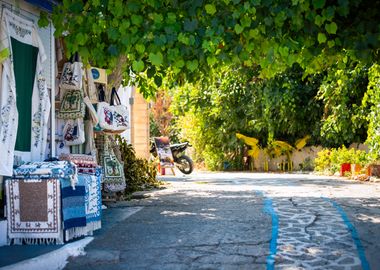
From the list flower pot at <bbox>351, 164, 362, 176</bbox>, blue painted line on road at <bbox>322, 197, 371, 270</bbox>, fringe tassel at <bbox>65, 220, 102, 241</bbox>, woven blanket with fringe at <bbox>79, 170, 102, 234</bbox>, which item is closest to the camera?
blue painted line on road at <bbox>322, 197, 371, 270</bbox>

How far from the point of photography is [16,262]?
4.72m

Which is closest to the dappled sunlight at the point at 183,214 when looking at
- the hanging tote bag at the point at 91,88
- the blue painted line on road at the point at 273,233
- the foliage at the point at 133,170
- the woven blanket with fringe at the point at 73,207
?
the blue painted line on road at the point at 273,233

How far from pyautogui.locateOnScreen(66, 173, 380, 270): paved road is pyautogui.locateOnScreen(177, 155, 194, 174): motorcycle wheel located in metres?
8.70

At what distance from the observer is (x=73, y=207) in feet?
18.7

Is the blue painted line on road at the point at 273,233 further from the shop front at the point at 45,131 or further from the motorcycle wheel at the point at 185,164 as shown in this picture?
the motorcycle wheel at the point at 185,164

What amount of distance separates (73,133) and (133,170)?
3773 mm

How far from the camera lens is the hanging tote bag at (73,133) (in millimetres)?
7719

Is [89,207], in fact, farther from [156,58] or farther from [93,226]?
[156,58]

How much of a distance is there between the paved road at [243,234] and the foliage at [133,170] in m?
1.49

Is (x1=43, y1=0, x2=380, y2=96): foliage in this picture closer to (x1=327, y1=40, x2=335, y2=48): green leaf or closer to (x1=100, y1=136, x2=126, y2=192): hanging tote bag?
(x1=327, y1=40, x2=335, y2=48): green leaf

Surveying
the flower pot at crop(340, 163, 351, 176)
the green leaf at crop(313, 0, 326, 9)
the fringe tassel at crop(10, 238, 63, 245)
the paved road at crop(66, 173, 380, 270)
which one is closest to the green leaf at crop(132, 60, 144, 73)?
the green leaf at crop(313, 0, 326, 9)

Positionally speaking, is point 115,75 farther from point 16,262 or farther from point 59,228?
point 16,262

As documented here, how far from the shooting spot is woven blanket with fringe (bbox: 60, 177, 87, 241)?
5.54 metres

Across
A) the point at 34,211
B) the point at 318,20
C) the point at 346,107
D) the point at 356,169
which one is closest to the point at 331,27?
the point at 318,20
